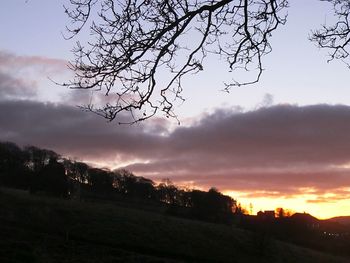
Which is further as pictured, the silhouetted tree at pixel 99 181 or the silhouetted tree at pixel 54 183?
the silhouetted tree at pixel 99 181

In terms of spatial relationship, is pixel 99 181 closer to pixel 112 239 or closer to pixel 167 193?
pixel 167 193

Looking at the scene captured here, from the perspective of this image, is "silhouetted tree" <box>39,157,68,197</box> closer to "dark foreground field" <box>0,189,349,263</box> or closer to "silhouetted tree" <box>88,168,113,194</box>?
"dark foreground field" <box>0,189,349,263</box>

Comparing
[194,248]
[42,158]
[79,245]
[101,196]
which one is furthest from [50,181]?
[79,245]

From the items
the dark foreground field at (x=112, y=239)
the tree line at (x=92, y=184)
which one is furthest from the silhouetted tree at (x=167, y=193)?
the dark foreground field at (x=112, y=239)

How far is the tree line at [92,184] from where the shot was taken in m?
80.4

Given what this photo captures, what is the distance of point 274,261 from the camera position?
4872 centimetres

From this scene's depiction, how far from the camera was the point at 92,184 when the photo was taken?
361 feet

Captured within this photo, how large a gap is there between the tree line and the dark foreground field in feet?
86.3

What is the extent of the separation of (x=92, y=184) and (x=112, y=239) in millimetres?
69295

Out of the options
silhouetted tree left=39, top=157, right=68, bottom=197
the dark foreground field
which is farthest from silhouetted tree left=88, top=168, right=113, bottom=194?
the dark foreground field

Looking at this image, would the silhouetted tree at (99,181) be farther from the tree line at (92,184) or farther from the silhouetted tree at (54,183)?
the silhouetted tree at (54,183)

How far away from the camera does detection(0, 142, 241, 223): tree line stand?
80.4 meters

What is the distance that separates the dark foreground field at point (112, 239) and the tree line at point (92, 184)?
1036 inches

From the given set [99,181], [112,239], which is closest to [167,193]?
[99,181]
